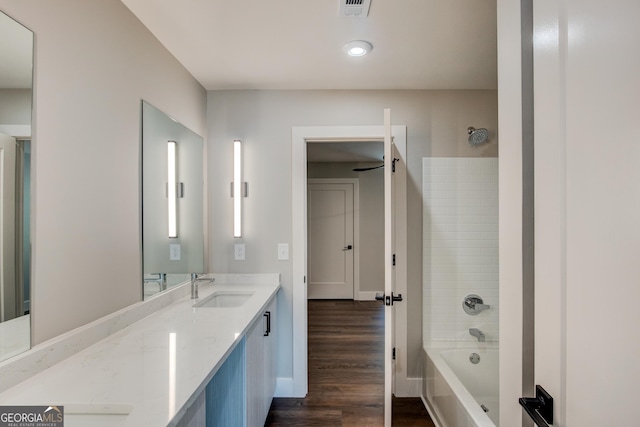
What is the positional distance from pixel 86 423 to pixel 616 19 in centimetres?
155

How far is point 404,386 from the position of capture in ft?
7.78

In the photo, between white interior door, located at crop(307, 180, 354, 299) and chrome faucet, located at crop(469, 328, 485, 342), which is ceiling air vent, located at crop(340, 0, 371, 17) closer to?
chrome faucet, located at crop(469, 328, 485, 342)

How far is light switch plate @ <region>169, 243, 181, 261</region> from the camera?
6.19ft

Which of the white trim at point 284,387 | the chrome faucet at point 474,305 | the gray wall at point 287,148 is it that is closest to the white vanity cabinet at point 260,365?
the white trim at point 284,387

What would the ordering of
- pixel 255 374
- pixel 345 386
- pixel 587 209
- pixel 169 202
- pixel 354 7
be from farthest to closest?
pixel 345 386
pixel 169 202
pixel 255 374
pixel 354 7
pixel 587 209

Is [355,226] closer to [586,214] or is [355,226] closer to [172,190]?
[172,190]

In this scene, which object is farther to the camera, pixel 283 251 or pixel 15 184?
pixel 283 251

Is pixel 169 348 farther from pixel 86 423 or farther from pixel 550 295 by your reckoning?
pixel 550 295

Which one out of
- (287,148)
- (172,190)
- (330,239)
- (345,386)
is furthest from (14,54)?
(330,239)

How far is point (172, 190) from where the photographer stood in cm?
191

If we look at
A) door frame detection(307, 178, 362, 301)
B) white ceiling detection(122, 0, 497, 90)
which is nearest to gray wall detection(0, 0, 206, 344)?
white ceiling detection(122, 0, 497, 90)

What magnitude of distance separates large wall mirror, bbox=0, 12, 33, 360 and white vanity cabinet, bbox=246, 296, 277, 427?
879mm

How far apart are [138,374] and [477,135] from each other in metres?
2.51

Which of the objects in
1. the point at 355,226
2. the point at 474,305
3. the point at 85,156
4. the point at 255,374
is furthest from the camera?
the point at 355,226
